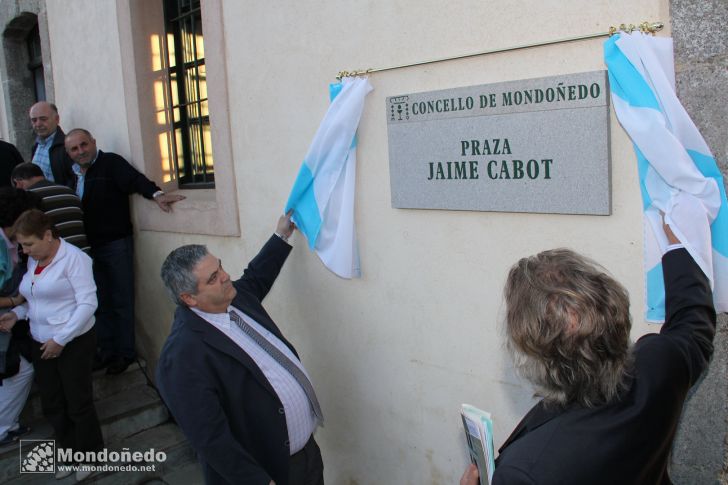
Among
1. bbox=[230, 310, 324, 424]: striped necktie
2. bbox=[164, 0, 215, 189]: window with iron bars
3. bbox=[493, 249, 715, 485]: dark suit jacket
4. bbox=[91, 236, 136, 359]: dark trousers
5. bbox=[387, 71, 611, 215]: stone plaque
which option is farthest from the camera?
bbox=[91, 236, 136, 359]: dark trousers

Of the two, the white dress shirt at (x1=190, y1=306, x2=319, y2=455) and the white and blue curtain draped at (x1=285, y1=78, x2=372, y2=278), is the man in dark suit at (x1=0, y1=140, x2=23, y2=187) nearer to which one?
the white and blue curtain draped at (x1=285, y1=78, x2=372, y2=278)

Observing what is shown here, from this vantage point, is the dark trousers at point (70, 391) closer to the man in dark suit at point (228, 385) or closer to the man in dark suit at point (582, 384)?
the man in dark suit at point (228, 385)

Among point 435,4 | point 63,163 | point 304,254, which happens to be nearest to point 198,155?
point 63,163

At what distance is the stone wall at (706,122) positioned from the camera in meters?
2.05

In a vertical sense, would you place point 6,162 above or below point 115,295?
above

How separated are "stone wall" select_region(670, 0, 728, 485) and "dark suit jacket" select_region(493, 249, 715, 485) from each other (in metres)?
0.61

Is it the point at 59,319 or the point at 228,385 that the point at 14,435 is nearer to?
the point at 59,319

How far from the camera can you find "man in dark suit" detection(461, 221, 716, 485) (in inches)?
54.9

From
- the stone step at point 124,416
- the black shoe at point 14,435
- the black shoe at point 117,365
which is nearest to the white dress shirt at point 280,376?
the stone step at point 124,416

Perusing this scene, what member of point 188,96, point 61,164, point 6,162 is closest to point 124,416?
point 61,164

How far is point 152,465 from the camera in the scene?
4.66 meters

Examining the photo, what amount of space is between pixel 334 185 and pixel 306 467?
4.51 feet

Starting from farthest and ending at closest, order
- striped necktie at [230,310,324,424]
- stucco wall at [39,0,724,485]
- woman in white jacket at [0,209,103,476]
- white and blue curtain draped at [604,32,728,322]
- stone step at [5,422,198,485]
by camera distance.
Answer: stone step at [5,422,198,485] < woman in white jacket at [0,209,103,476] < striped necktie at [230,310,324,424] < stucco wall at [39,0,724,485] < white and blue curtain draped at [604,32,728,322]

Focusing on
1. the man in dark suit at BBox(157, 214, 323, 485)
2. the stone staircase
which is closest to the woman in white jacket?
the stone staircase
